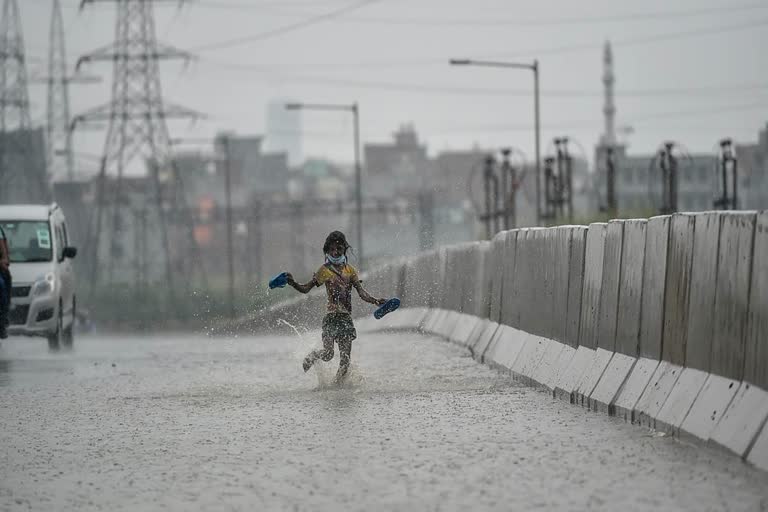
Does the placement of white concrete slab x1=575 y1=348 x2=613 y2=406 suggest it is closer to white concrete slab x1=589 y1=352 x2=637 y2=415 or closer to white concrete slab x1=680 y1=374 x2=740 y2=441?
white concrete slab x1=589 y1=352 x2=637 y2=415

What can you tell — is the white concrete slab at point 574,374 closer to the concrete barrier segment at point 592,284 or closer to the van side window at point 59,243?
the concrete barrier segment at point 592,284

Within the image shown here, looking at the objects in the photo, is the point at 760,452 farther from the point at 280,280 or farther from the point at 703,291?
the point at 280,280

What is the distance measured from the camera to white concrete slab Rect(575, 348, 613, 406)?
11828 mm

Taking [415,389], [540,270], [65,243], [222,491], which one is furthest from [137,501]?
[65,243]

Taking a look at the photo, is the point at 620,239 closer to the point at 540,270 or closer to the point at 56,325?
the point at 540,270

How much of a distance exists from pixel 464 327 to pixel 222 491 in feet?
40.7

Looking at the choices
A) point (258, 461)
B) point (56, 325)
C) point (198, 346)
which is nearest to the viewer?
point (258, 461)

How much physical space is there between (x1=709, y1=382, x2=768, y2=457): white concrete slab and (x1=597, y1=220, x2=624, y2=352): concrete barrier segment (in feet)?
9.25

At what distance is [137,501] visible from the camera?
25.9ft

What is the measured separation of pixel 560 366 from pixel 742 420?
441 cm

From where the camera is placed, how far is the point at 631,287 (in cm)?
1152

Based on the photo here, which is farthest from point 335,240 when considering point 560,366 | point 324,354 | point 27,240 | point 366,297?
point 27,240

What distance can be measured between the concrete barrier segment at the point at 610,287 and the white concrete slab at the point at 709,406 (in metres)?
2.24

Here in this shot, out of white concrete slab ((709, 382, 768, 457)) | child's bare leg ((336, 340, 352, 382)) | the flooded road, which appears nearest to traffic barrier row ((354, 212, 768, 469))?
white concrete slab ((709, 382, 768, 457))
